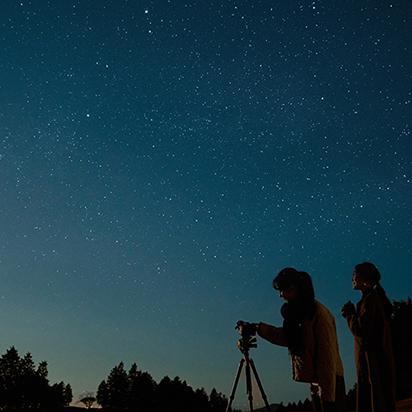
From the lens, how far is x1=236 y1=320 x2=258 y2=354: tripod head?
15.5ft

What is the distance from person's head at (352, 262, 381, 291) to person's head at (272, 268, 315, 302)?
4.47 ft

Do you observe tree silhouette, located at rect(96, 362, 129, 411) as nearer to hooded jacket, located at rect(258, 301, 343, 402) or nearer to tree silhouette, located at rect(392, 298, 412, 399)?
tree silhouette, located at rect(392, 298, 412, 399)

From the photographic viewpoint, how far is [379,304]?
17.0 feet

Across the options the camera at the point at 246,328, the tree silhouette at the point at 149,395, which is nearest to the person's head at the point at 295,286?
the camera at the point at 246,328

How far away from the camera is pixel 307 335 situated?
418cm

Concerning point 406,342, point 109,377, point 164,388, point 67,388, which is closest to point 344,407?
point 406,342

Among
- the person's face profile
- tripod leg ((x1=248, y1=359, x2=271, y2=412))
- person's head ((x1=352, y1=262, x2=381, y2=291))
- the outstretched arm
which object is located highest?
person's head ((x1=352, y1=262, x2=381, y2=291))

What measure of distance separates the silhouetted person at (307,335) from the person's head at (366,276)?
125 cm

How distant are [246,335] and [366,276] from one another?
1.55 meters

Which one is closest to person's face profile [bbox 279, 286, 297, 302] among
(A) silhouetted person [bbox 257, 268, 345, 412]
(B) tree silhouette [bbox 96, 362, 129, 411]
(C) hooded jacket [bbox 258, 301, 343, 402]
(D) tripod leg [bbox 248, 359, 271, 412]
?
(A) silhouetted person [bbox 257, 268, 345, 412]

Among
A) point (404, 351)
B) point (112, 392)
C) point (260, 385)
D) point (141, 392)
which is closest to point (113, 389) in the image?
point (112, 392)

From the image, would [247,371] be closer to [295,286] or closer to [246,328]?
[246,328]

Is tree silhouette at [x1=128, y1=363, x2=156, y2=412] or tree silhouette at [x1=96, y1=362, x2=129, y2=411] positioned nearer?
tree silhouette at [x1=128, y1=363, x2=156, y2=412]

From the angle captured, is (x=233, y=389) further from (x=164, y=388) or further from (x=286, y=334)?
(x=164, y=388)
